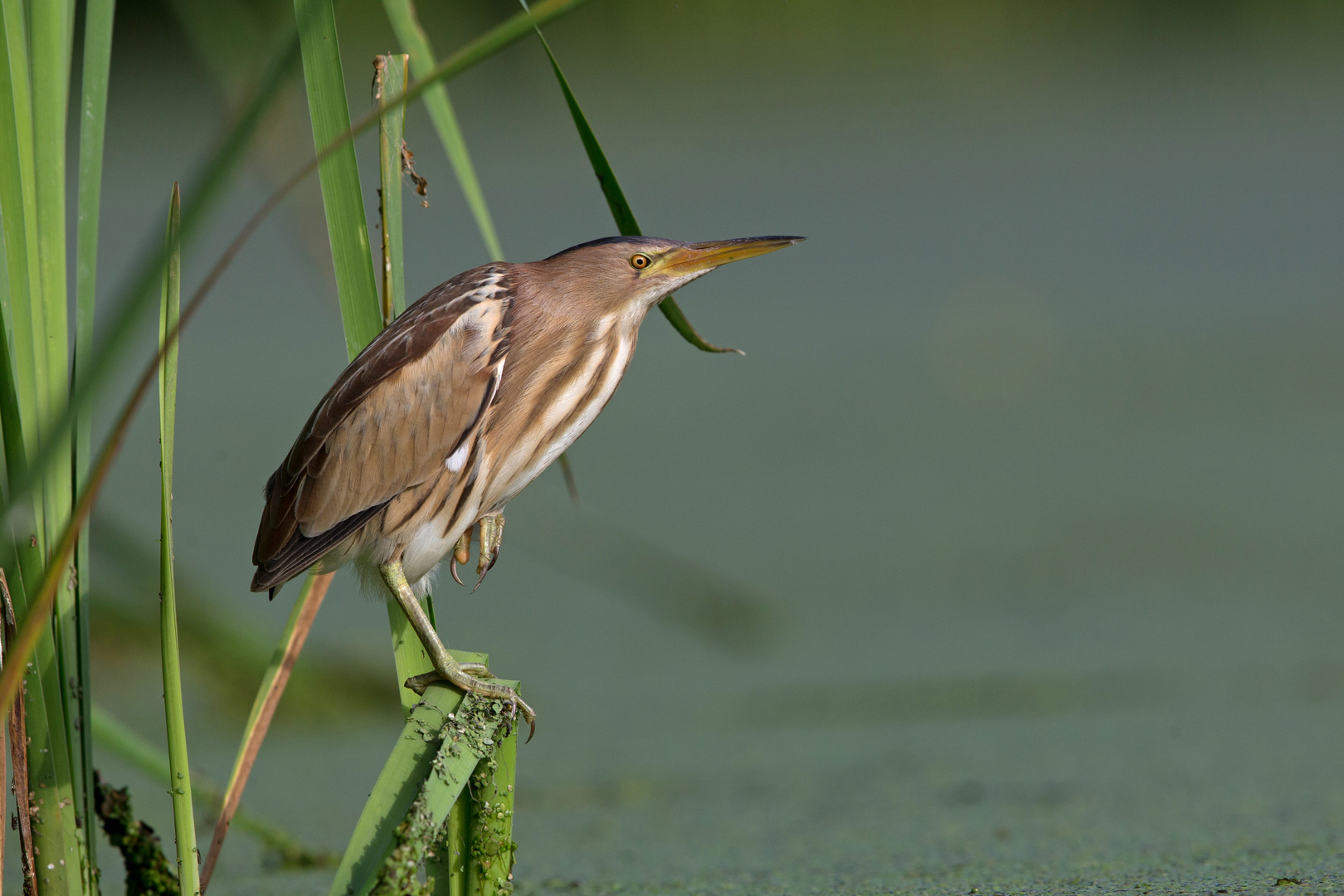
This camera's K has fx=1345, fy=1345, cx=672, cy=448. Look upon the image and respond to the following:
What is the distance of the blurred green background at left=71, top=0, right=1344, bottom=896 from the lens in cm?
195

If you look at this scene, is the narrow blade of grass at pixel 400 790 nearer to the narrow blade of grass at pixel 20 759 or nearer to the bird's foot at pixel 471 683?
the bird's foot at pixel 471 683

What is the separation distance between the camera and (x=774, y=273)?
212 inches

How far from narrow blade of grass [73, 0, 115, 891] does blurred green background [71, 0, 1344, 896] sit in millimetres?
159

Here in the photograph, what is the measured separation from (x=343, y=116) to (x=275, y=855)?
1.24 metres

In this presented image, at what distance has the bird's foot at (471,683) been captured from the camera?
1.02 m

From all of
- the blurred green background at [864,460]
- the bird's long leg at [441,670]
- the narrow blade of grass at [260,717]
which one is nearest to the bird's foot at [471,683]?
the bird's long leg at [441,670]

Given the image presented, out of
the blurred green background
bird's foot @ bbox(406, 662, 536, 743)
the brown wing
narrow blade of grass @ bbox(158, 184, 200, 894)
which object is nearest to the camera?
narrow blade of grass @ bbox(158, 184, 200, 894)

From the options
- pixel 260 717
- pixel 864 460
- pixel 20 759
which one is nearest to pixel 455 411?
pixel 260 717

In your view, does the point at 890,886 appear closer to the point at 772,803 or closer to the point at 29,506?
the point at 772,803

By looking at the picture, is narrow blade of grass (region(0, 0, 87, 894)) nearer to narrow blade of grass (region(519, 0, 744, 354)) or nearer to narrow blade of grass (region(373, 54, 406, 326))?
narrow blade of grass (region(373, 54, 406, 326))

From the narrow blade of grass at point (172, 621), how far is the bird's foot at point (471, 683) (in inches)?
7.0

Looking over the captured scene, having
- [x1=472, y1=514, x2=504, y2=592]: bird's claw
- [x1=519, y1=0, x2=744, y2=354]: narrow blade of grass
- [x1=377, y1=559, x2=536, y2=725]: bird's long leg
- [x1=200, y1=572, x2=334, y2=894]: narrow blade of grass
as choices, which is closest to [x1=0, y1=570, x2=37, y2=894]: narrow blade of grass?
[x1=200, y1=572, x2=334, y2=894]: narrow blade of grass

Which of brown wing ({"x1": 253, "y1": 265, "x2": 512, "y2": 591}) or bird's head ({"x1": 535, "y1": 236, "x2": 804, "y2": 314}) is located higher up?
bird's head ({"x1": 535, "y1": 236, "x2": 804, "y2": 314})

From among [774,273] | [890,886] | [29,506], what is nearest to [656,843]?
[890,886]
